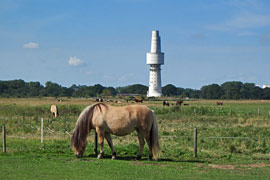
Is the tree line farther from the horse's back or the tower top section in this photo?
the horse's back

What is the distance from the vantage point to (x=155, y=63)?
407 ft

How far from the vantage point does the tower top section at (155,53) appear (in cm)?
12350

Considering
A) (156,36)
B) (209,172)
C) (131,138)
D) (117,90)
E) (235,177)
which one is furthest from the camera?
(117,90)

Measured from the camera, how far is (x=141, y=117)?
1546 cm

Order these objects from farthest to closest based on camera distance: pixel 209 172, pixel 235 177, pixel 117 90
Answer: pixel 117 90 → pixel 209 172 → pixel 235 177

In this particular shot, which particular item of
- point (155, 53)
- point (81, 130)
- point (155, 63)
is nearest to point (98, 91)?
point (155, 63)

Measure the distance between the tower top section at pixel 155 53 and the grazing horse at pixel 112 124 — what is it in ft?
355

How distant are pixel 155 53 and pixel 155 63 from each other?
303 centimetres

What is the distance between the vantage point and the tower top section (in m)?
124

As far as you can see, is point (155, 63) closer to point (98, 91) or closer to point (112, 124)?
point (98, 91)

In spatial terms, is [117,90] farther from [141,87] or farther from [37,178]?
[37,178]

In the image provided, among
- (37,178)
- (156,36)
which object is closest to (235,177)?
(37,178)

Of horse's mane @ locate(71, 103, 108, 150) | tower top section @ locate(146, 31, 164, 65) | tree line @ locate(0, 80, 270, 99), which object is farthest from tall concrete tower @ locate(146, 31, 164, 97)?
horse's mane @ locate(71, 103, 108, 150)

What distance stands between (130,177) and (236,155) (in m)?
6.77
